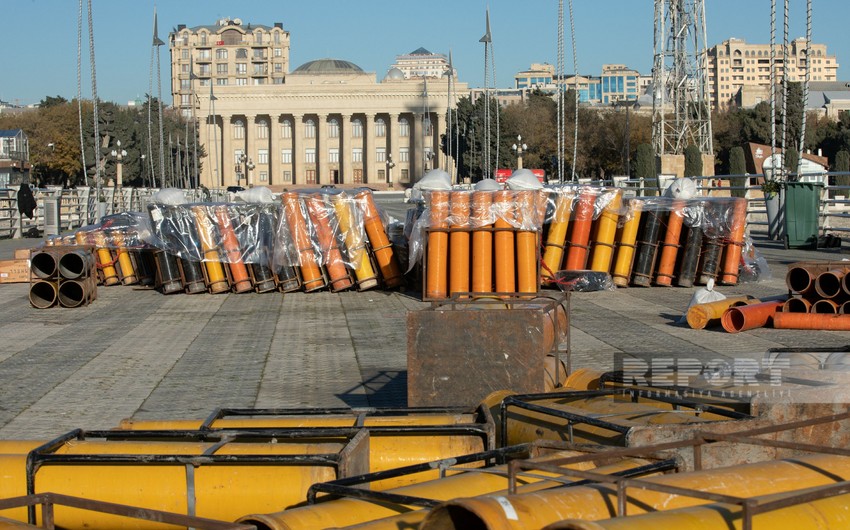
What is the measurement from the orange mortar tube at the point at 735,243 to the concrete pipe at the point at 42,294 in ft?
35.3

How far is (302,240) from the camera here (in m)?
17.8

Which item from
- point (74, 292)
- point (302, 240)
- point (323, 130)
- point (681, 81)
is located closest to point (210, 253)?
point (302, 240)

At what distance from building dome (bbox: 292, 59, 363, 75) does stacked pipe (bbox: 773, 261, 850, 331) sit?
150525 mm

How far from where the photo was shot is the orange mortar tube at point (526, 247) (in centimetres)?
1595

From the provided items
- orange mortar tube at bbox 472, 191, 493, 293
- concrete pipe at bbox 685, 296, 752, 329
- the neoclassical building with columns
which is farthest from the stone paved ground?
the neoclassical building with columns

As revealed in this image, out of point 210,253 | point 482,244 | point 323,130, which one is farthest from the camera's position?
point 323,130

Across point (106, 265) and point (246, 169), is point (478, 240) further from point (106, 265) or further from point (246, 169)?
point (246, 169)

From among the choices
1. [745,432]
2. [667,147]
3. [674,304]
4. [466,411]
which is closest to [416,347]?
[466,411]

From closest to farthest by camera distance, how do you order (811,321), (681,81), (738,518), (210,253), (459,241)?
1. (738,518)
2. (811,321)
3. (459,241)
4. (210,253)
5. (681,81)

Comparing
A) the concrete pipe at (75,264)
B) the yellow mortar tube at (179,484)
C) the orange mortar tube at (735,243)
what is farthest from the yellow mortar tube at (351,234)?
the yellow mortar tube at (179,484)

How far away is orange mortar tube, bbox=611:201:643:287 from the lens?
58.6ft

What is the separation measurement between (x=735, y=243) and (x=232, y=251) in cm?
831

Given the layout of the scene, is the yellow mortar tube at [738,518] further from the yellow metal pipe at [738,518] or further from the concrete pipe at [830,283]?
the concrete pipe at [830,283]

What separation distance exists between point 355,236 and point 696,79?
1988 inches
